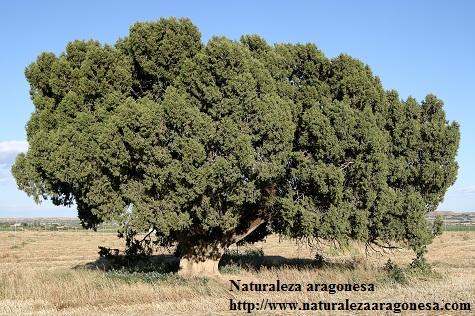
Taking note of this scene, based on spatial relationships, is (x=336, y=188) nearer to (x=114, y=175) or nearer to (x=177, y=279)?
(x=177, y=279)

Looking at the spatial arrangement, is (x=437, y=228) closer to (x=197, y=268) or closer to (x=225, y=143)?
(x=197, y=268)

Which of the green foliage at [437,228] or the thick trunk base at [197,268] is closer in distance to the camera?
the thick trunk base at [197,268]

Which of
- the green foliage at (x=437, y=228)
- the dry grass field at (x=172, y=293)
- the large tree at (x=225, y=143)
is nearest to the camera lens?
the dry grass field at (x=172, y=293)

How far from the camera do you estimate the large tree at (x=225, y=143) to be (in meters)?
16.4

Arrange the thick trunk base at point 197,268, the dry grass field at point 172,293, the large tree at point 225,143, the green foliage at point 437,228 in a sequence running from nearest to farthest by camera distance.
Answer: the dry grass field at point 172,293 < the large tree at point 225,143 < the thick trunk base at point 197,268 < the green foliage at point 437,228

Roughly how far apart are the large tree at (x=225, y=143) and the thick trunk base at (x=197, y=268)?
0.27ft

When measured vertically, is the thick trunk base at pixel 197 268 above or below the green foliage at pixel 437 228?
below

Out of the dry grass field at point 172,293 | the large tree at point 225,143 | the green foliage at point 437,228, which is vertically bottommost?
the dry grass field at point 172,293

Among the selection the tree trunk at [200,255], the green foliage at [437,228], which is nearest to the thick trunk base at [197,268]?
the tree trunk at [200,255]

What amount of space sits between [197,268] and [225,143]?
6.21m

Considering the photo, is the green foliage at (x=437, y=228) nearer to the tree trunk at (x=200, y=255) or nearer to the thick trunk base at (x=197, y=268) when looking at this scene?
the tree trunk at (x=200, y=255)

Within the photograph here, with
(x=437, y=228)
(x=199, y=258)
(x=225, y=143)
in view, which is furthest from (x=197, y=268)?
(x=437, y=228)

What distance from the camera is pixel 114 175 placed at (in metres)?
16.8

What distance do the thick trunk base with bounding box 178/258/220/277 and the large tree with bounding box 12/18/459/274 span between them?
8 cm
